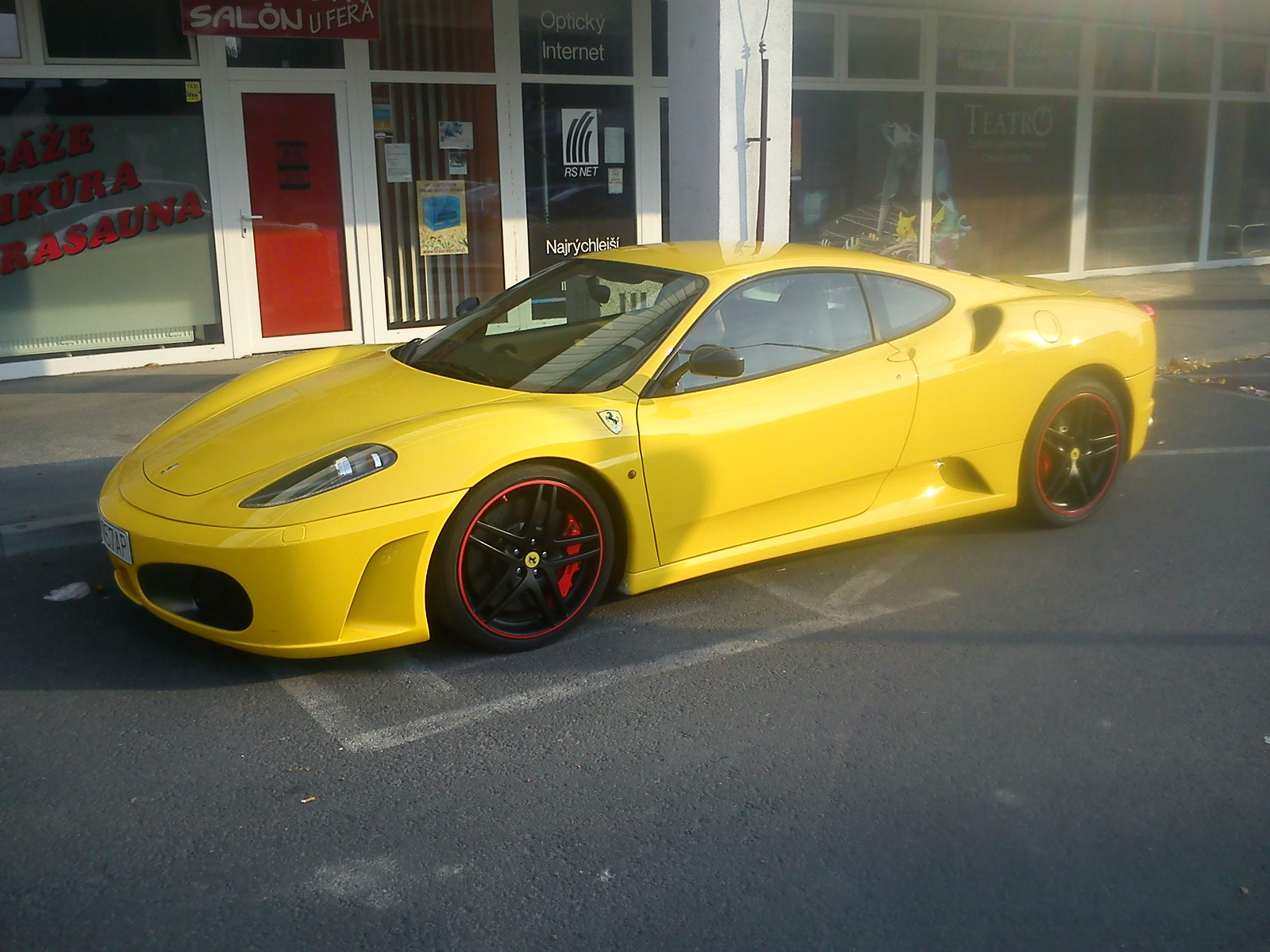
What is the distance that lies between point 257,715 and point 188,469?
3.17ft

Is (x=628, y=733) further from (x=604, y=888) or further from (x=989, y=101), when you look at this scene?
(x=989, y=101)

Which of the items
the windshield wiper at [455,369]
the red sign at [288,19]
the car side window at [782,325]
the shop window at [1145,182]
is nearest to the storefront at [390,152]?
the red sign at [288,19]

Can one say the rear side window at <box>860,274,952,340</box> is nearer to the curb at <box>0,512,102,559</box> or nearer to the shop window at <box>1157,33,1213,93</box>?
the curb at <box>0,512,102,559</box>

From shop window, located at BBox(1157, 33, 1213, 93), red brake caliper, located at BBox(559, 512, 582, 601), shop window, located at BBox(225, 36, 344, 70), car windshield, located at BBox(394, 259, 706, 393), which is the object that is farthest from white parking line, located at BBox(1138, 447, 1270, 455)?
shop window, located at BBox(1157, 33, 1213, 93)

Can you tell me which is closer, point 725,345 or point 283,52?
point 725,345

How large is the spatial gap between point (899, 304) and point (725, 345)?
0.94 metres

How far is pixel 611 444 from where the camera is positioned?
439 centimetres

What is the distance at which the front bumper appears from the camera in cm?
387

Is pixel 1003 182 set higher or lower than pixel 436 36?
lower

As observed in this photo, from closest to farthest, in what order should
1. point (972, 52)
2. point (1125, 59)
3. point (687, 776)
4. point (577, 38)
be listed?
1. point (687, 776)
2. point (577, 38)
3. point (972, 52)
4. point (1125, 59)

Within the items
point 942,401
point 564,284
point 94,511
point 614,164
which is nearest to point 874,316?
point 942,401

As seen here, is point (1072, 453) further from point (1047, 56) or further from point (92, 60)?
point (1047, 56)

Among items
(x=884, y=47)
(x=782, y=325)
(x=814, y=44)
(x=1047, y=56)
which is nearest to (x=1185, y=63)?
(x=1047, y=56)

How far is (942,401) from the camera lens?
520 centimetres
